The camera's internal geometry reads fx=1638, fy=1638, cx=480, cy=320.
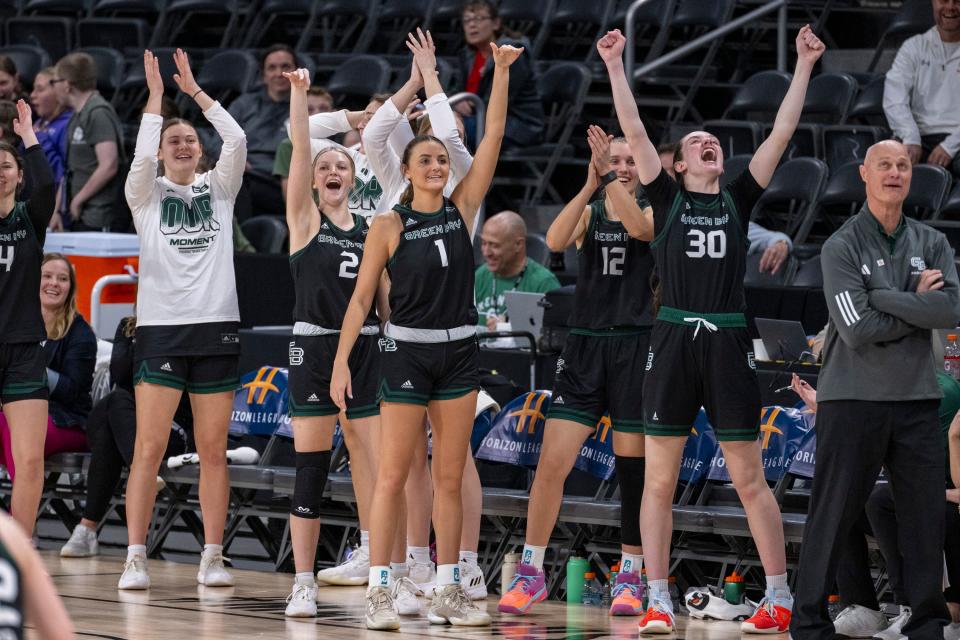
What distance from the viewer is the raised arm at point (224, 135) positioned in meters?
6.70

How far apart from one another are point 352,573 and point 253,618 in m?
0.96

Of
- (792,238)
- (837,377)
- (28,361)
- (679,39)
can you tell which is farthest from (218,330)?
(679,39)

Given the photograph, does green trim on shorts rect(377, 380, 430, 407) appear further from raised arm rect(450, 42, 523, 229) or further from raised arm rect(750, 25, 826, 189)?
raised arm rect(750, 25, 826, 189)

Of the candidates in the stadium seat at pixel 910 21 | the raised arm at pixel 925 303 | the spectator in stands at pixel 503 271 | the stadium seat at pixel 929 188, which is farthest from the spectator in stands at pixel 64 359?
the stadium seat at pixel 910 21

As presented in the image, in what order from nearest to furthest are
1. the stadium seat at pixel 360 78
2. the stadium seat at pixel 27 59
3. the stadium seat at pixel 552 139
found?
the stadium seat at pixel 552 139
the stadium seat at pixel 360 78
the stadium seat at pixel 27 59

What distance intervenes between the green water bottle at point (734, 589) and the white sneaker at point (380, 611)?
4.44ft

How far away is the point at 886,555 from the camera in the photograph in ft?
18.7

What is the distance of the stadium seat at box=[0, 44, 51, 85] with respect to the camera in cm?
1309

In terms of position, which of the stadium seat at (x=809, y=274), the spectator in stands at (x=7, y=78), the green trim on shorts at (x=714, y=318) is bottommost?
the green trim on shorts at (x=714, y=318)

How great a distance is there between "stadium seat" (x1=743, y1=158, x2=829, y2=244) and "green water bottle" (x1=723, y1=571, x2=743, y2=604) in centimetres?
321

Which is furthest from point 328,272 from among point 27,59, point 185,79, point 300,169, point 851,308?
point 27,59

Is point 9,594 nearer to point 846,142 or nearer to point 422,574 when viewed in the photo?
point 422,574

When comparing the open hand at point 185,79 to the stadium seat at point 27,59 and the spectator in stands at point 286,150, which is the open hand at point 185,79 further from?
the stadium seat at point 27,59

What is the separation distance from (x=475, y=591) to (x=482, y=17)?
4.97 metres
